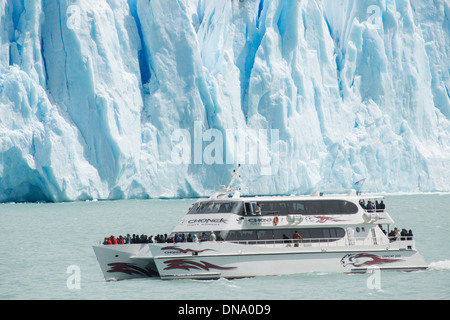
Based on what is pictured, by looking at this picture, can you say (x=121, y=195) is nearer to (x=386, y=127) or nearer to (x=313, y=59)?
(x=313, y=59)

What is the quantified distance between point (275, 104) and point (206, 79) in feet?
17.7

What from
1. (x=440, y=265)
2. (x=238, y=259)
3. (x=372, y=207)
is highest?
(x=372, y=207)

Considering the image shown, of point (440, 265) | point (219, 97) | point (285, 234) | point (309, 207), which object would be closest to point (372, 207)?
point (309, 207)

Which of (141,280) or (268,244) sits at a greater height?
(268,244)

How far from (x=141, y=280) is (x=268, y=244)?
12.6 feet

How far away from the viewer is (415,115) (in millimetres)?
54750

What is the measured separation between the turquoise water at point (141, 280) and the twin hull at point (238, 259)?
30 centimetres

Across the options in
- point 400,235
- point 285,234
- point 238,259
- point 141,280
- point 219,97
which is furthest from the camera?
point 219,97

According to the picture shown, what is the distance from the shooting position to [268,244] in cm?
1948

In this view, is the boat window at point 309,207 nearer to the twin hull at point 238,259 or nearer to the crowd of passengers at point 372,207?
the crowd of passengers at point 372,207

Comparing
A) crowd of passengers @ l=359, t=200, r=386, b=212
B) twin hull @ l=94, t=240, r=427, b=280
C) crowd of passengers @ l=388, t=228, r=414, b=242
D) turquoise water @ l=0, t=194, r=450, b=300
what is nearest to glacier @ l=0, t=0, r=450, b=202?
turquoise water @ l=0, t=194, r=450, b=300

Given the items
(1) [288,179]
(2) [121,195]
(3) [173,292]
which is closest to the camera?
(3) [173,292]

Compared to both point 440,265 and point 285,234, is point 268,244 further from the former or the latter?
point 440,265

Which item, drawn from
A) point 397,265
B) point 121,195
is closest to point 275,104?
point 121,195
